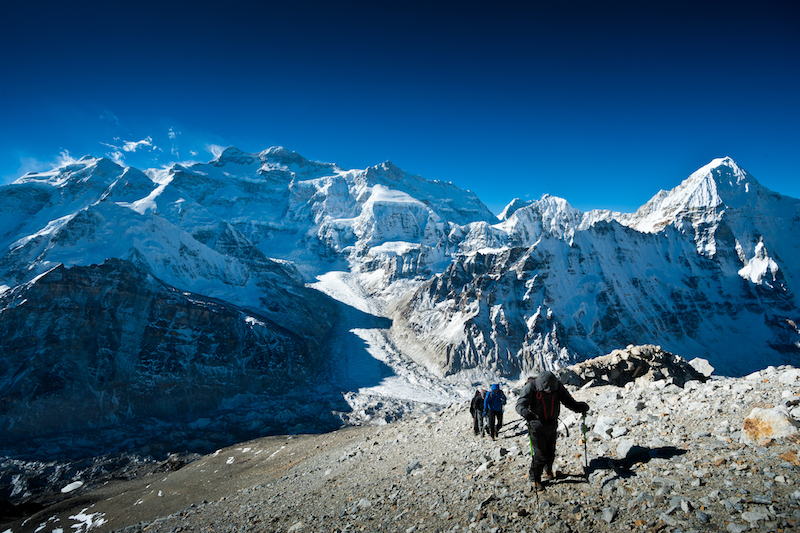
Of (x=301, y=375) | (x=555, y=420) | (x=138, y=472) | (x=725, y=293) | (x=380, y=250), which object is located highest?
(x=380, y=250)

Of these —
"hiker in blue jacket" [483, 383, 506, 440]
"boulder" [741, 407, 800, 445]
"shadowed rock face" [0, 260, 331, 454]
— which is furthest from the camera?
"shadowed rock face" [0, 260, 331, 454]

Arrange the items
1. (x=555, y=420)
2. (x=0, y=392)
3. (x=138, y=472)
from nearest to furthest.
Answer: (x=555, y=420)
(x=138, y=472)
(x=0, y=392)

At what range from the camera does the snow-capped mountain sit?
57.6 meters

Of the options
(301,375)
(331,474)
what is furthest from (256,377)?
(331,474)

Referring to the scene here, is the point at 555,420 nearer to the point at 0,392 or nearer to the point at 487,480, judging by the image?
the point at 487,480

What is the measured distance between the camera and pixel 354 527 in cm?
884

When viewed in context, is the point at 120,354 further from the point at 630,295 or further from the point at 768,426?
the point at 630,295

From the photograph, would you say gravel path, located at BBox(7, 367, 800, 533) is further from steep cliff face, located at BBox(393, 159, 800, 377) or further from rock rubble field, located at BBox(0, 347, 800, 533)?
steep cliff face, located at BBox(393, 159, 800, 377)

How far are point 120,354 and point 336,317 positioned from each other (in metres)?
62.1

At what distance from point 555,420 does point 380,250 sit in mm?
186255

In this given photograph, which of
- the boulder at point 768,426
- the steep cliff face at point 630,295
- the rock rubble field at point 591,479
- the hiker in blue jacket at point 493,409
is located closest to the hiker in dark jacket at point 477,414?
the rock rubble field at point 591,479

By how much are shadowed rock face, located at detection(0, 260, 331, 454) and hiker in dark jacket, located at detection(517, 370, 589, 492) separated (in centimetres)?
6410

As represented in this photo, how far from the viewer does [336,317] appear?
388 feet

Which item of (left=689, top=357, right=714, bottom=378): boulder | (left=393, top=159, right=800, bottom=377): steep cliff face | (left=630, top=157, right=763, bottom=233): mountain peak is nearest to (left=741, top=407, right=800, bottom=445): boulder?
(left=689, top=357, right=714, bottom=378): boulder
